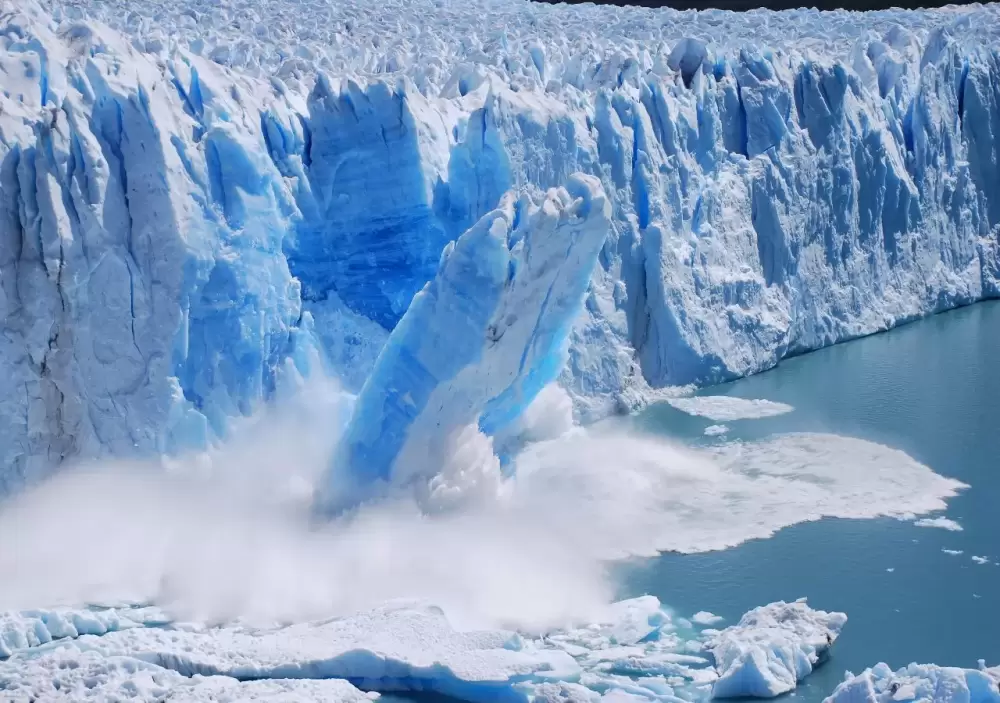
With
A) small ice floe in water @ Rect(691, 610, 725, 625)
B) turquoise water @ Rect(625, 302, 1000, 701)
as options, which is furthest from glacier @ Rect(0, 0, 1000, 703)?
turquoise water @ Rect(625, 302, 1000, 701)

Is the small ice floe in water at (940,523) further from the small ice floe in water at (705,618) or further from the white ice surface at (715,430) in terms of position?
the white ice surface at (715,430)

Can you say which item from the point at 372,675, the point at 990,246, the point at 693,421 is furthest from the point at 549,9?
the point at 372,675

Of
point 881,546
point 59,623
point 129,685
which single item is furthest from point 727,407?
point 129,685

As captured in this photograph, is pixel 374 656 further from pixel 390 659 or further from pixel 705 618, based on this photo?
pixel 705 618

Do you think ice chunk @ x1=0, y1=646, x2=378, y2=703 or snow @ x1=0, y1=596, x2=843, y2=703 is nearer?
ice chunk @ x1=0, y1=646, x2=378, y2=703

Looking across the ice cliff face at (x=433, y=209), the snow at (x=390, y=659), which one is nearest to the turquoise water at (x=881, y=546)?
the snow at (x=390, y=659)

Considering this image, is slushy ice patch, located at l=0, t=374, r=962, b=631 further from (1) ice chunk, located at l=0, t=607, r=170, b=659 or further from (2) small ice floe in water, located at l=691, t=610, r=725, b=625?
(2) small ice floe in water, located at l=691, t=610, r=725, b=625
